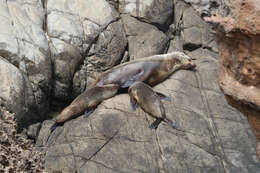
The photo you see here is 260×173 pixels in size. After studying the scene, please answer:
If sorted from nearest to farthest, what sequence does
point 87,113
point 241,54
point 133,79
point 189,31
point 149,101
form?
1. point 241,54
2. point 149,101
3. point 87,113
4. point 133,79
5. point 189,31

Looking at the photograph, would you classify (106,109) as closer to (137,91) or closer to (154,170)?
(137,91)

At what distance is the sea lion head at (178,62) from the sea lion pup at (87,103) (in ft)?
5.13

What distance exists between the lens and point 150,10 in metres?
9.56

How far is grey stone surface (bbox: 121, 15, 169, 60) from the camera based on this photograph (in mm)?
9445

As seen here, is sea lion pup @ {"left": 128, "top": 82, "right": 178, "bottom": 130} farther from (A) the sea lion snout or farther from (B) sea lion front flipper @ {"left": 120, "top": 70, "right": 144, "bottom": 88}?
(A) the sea lion snout

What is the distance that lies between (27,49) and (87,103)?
1.64 m

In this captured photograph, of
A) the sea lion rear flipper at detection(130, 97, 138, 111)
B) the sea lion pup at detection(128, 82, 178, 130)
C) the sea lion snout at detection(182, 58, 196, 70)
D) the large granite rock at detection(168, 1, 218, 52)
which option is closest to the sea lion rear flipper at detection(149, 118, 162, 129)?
the sea lion pup at detection(128, 82, 178, 130)

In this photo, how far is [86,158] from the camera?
588 centimetres

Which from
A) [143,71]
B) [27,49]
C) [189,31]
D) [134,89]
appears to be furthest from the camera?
[189,31]

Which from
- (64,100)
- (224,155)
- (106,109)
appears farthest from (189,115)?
(64,100)

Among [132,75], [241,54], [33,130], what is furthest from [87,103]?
[241,54]

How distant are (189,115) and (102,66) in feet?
10.4

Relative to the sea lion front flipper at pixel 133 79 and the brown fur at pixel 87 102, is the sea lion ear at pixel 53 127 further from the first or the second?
the sea lion front flipper at pixel 133 79

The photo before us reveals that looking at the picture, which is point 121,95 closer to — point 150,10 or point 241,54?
point 150,10
